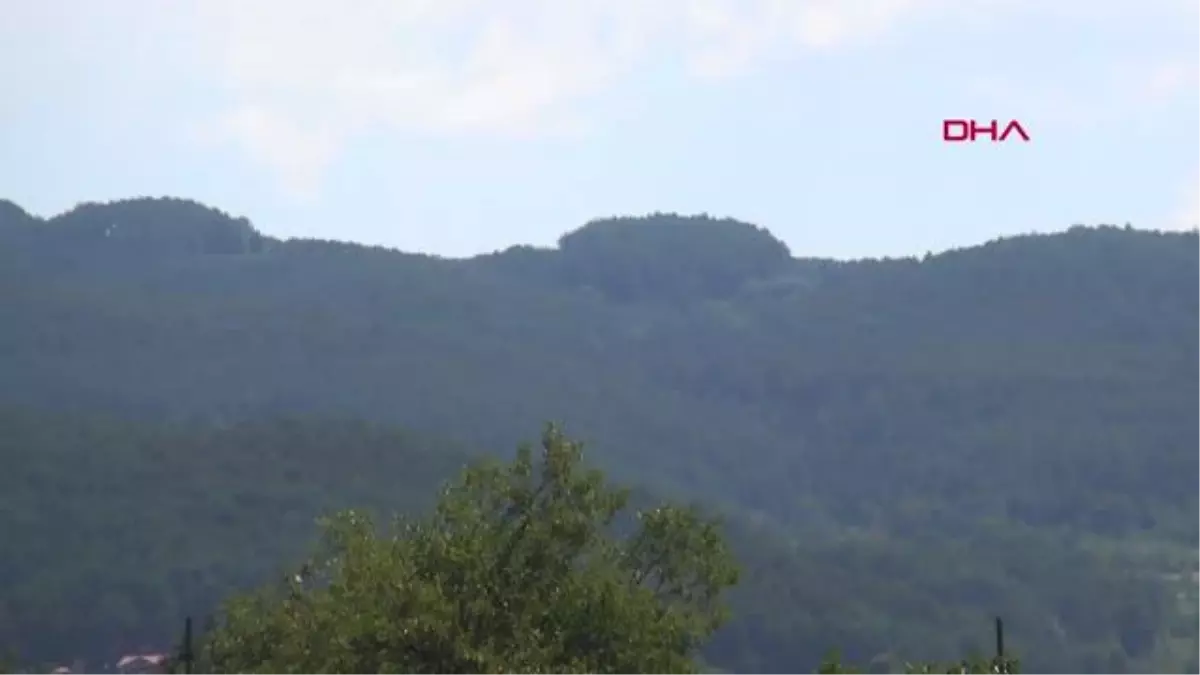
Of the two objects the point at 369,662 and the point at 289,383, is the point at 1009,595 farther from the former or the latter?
the point at 369,662

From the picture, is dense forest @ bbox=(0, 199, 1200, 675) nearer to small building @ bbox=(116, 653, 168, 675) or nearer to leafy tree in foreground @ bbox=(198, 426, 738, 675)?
small building @ bbox=(116, 653, 168, 675)

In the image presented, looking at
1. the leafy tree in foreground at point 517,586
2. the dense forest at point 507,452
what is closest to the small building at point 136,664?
the dense forest at point 507,452

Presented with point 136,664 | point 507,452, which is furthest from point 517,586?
point 507,452

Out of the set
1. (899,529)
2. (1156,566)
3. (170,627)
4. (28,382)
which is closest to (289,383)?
(28,382)

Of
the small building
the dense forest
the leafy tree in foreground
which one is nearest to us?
the leafy tree in foreground

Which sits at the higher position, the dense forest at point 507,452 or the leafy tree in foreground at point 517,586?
the leafy tree in foreground at point 517,586

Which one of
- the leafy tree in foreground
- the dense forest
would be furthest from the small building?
the leafy tree in foreground

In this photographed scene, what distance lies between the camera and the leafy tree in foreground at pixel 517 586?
16.3 metres

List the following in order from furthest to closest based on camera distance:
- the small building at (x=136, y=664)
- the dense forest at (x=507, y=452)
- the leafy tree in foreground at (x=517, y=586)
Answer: the dense forest at (x=507, y=452) < the small building at (x=136, y=664) < the leafy tree in foreground at (x=517, y=586)

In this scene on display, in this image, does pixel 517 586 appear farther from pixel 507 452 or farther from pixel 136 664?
pixel 507 452

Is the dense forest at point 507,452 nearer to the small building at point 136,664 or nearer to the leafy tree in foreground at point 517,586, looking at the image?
the small building at point 136,664

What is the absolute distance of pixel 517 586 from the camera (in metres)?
17.6

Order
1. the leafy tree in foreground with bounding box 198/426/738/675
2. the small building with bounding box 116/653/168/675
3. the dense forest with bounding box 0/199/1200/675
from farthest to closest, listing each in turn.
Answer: the dense forest with bounding box 0/199/1200/675, the small building with bounding box 116/653/168/675, the leafy tree in foreground with bounding box 198/426/738/675

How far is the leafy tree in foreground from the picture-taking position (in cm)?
1628
